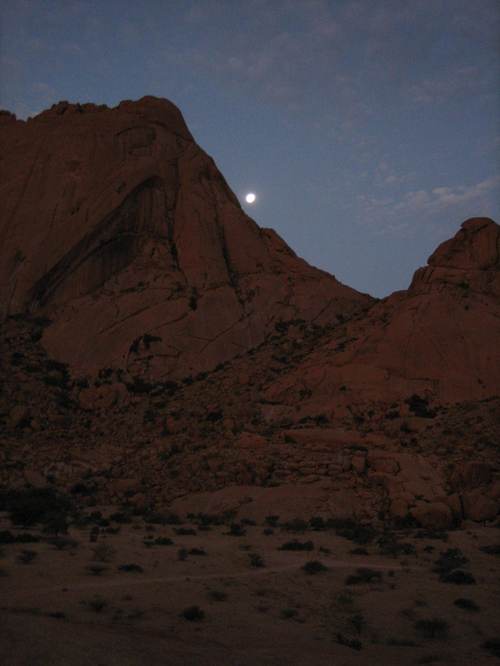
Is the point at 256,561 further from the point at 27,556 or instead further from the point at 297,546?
the point at 27,556

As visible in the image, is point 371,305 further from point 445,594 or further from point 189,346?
point 445,594

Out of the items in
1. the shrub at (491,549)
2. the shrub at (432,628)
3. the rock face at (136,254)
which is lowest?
the shrub at (432,628)

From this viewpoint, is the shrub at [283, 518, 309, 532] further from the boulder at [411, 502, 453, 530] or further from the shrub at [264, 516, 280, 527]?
the boulder at [411, 502, 453, 530]

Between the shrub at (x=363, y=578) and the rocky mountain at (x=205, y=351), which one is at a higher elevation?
the rocky mountain at (x=205, y=351)

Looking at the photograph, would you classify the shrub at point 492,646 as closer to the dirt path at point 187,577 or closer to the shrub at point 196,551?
the dirt path at point 187,577

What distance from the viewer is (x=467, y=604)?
10.9 metres

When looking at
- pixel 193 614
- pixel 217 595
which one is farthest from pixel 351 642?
pixel 217 595

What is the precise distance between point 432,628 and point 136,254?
29440mm

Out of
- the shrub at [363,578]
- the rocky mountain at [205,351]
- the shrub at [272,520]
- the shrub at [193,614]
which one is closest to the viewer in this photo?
the shrub at [193,614]

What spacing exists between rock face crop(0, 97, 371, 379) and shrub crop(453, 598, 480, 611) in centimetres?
2057

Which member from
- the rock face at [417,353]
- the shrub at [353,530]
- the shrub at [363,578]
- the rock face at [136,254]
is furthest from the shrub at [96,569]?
the rock face at [136,254]

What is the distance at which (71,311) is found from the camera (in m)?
32.9

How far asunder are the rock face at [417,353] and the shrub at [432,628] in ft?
51.1

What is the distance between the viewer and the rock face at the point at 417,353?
2581 centimetres
